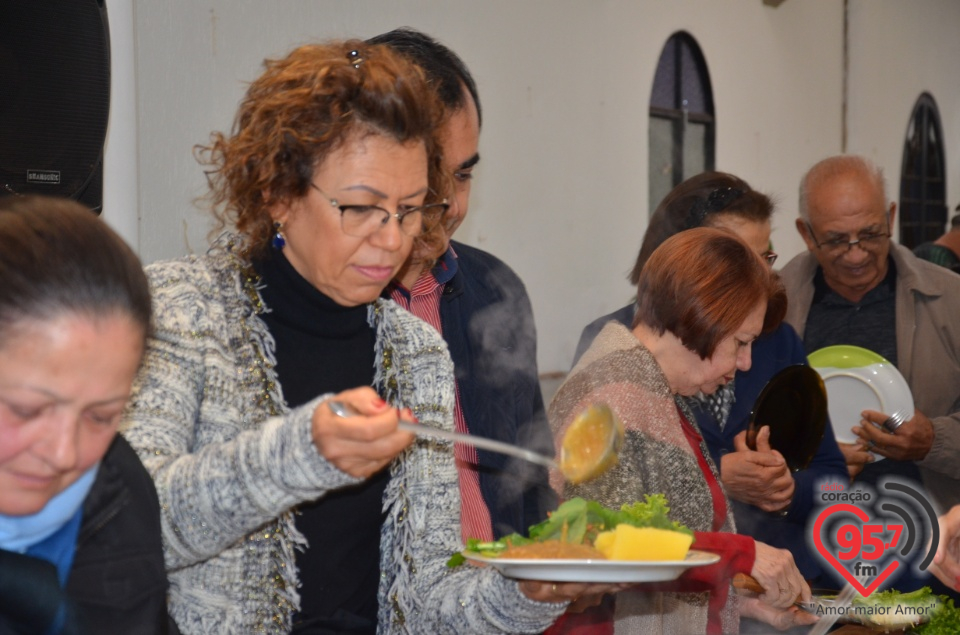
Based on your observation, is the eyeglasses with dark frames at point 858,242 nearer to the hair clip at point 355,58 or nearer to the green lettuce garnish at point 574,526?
the green lettuce garnish at point 574,526

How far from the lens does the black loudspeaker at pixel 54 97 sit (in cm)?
193

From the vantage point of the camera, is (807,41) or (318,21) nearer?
(318,21)

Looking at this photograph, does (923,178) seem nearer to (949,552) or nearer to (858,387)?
(858,387)

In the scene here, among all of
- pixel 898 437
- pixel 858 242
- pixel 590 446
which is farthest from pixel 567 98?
pixel 590 446

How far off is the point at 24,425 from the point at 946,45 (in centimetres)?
1089

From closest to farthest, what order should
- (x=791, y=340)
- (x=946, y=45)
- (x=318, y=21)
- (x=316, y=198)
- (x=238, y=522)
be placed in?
(x=238, y=522)
(x=316, y=198)
(x=791, y=340)
(x=318, y=21)
(x=946, y=45)

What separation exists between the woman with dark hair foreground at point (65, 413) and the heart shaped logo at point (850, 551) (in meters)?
1.60

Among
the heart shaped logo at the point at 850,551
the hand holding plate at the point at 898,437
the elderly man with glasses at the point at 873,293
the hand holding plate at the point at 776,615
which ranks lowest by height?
the hand holding plate at the point at 776,615

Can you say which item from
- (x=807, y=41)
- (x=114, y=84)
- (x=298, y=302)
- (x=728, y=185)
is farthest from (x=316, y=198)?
(x=807, y=41)

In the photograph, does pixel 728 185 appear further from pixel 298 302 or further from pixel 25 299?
pixel 25 299

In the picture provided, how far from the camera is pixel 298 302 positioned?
1617mm

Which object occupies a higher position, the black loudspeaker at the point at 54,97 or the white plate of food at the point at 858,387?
the black loudspeaker at the point at 54,97

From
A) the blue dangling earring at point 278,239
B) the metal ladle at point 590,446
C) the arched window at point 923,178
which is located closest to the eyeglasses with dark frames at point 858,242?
the metal ladle at point 590,446

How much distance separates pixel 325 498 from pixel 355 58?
680 mm
